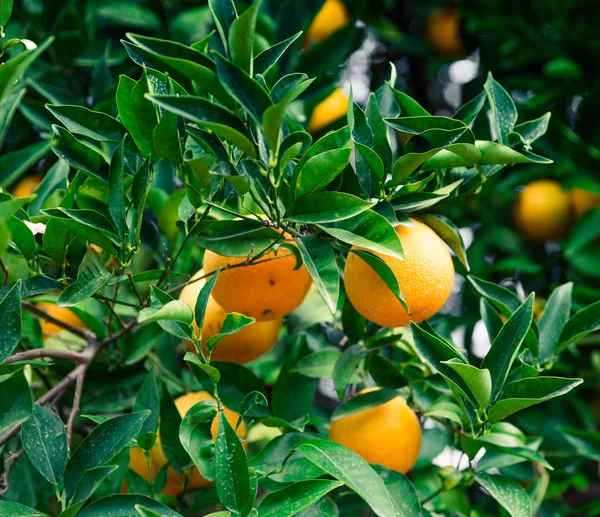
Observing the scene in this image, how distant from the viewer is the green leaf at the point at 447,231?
1.07 m

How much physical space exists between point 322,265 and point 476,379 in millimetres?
241

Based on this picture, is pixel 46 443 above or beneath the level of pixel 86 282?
beneath

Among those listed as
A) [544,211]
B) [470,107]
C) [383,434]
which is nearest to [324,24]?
[544,211]

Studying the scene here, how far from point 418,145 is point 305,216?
8.9 inches

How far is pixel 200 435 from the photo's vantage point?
3.08 ft

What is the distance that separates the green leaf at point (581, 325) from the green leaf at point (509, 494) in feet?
0.73

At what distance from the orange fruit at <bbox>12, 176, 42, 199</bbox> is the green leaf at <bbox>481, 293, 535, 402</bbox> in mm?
1336

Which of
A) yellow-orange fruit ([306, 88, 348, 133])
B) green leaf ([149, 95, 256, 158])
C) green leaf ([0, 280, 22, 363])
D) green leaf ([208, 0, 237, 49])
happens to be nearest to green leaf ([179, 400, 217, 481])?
green leaf ([0, 280, 22, 363])

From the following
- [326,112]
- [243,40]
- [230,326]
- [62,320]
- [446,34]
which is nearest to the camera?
[243,40]

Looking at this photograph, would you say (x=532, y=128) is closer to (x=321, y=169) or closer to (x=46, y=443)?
(x=321, y=169)

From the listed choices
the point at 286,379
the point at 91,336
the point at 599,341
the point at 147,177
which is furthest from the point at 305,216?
the point at 599,341

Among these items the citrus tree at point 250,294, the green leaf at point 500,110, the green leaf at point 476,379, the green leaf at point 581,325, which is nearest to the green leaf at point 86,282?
the citrus tree at point 250,294

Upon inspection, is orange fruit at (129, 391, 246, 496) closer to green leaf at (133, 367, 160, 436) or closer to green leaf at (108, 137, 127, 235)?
green leaf at (133, 367, 160, 436)

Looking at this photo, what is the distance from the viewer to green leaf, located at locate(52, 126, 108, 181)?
946mm
